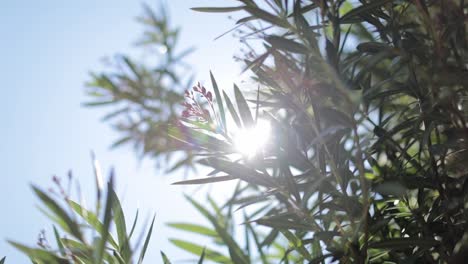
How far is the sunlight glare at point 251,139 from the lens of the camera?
99 centimetres

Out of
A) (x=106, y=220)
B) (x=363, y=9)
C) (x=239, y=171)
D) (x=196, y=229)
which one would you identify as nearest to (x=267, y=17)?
(x=363, y=9)

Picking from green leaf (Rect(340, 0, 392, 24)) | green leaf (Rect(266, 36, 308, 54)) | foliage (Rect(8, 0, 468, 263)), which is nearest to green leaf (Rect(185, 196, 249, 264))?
foliage (Rect(8, 0, 468, 263))

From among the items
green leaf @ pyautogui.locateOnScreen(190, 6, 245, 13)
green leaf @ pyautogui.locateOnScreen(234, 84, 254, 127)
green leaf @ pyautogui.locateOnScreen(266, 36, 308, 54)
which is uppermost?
green leaf @ pyautogui.locateOnScreen(190, 6, 245, 13)

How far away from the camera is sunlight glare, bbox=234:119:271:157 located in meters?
0.99

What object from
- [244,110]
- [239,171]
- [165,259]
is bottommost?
[165,259]

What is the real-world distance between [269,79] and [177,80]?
3.37 feet

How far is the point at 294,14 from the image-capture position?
1036mm

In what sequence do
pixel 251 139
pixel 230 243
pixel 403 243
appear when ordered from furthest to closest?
1. pixel 251 139
2. pixel 403 243
3. pixel 230 243

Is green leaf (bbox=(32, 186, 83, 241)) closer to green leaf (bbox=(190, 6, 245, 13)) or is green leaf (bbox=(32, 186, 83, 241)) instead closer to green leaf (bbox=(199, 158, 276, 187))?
green leaf (bbox=(199, 158, 276, 187))

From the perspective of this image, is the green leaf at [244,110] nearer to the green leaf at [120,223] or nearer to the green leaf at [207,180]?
the green leaf at [207,180]

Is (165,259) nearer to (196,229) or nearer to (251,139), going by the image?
(196,229)

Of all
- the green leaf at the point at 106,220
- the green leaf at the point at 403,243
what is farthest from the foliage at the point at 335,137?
the green leaf at the point at 106,220

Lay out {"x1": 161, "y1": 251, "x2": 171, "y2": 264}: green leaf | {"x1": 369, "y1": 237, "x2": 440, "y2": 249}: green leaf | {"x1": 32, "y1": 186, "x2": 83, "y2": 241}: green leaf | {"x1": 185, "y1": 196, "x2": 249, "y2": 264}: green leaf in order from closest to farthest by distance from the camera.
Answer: {"x1": 32, "y1": 186, "x2": 83, "y2": 241}: green leaf, {"x1": 185, "y1": 196, "x2": 249, "y2": 264}: green leaf, {"x1": 369, "y1": 237, "x2": 440, "y2": 249}: green leaf, {"x1": 161, "y1": 251, "x2": 171, "y2": 264}: green leaf

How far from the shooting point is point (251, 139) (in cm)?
102
